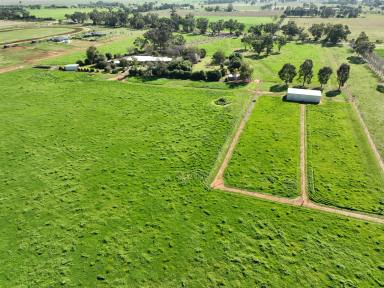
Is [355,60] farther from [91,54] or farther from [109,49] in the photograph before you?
[109,49]

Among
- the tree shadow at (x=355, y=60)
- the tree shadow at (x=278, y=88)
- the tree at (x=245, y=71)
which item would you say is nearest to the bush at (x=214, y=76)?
the tree at (x=245, y=71)

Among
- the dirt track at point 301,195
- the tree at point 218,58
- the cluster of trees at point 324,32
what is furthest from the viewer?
the cluster of trees at point 324,32

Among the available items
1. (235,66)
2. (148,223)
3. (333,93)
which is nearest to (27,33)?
(235,66)

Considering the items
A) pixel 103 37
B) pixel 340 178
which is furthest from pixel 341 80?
pixel 103 37

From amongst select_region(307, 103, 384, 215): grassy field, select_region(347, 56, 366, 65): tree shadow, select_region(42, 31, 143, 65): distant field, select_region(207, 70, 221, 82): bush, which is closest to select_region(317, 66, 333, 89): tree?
select_region(307, 103, 384, 215): grassy field

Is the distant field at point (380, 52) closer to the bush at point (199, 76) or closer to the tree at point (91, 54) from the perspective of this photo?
the bush at point (199, 76)

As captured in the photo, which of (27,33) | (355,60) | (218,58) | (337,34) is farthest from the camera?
(27,33)
